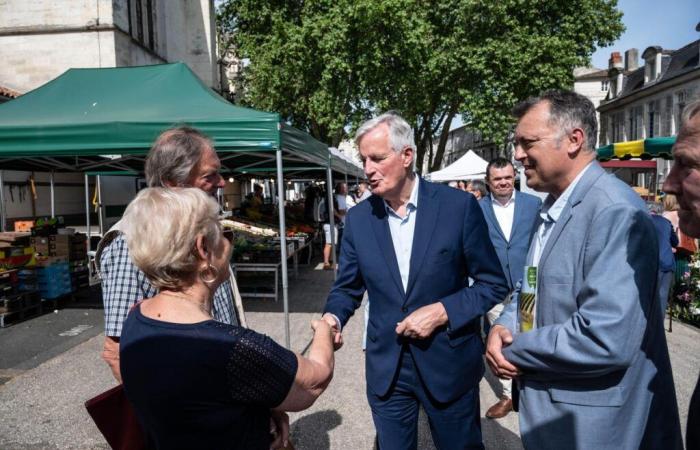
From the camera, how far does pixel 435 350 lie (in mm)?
2162

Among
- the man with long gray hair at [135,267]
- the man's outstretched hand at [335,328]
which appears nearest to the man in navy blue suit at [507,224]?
the man's outstretched hand at [335,328]

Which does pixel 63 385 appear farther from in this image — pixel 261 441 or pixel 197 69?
pixel 197 69

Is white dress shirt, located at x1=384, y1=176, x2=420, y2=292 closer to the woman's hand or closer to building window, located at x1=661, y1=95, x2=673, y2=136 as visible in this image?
the woman's hand

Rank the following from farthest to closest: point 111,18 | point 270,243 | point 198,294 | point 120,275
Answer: point 111,18 < point 270,243 < point 120,275 < point 198,294

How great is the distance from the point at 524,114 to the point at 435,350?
3.47ft

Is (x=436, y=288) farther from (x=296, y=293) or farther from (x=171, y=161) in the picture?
(x=296, y=293)

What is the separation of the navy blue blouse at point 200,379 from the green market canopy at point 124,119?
3.85 meters

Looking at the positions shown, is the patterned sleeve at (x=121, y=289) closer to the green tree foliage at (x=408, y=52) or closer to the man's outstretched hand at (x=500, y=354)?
the man's outstretched hand at (x=500, y=354)

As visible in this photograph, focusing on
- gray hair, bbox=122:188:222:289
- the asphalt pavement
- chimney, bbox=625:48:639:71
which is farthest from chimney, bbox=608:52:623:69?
gray hair, bbox=122:188:222:289

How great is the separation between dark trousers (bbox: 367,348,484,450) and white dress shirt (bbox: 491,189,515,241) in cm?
208

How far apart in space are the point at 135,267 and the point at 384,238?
1.06m

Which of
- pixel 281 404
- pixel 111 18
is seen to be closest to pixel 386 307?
pixel 281 404

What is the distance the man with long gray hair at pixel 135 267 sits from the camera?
1.84m

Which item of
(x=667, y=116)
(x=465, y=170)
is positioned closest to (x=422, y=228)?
(x=465, y=170)
